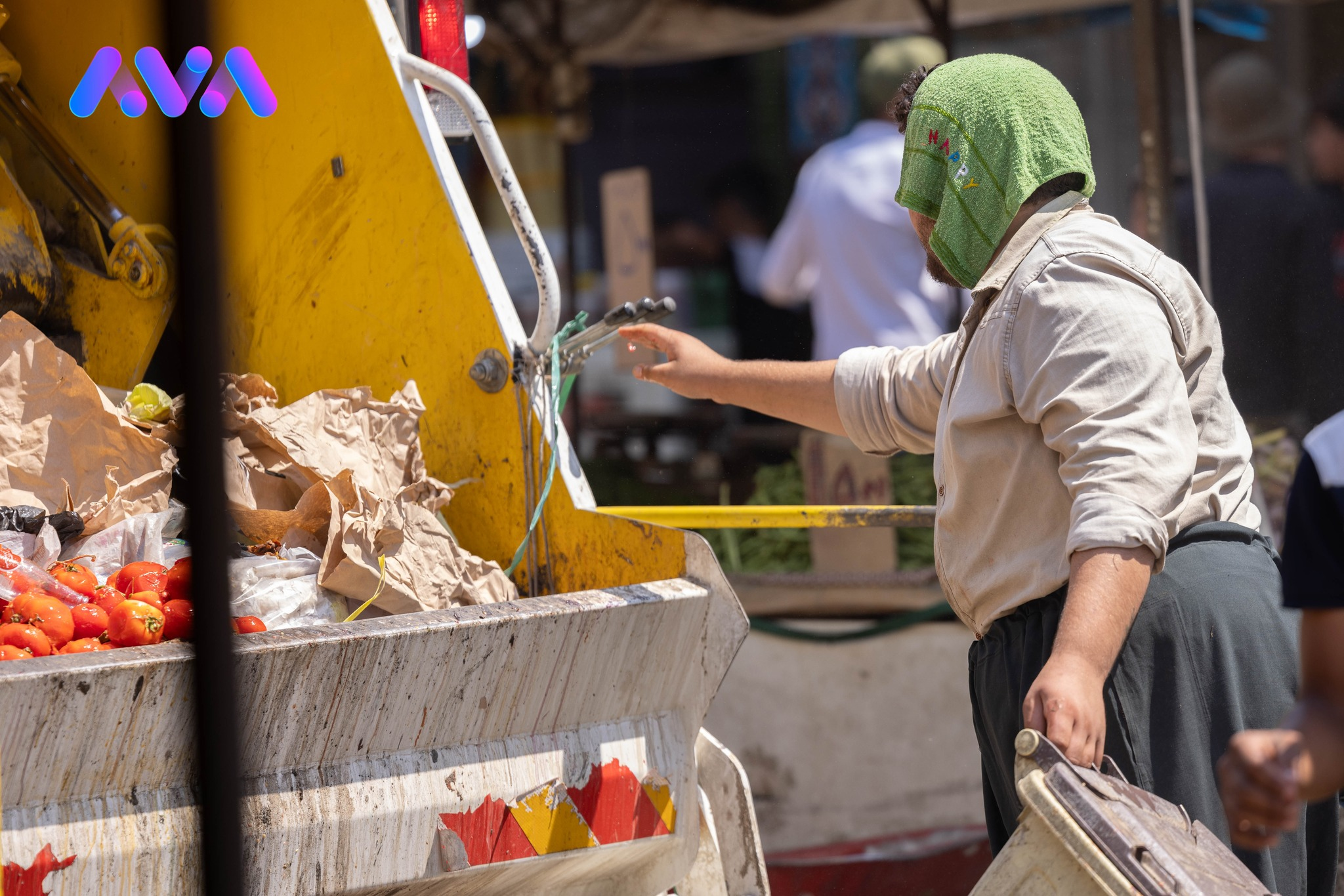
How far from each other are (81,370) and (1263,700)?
83.9 inches

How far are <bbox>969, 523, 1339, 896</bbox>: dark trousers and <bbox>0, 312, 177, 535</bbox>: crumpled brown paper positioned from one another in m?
1.66

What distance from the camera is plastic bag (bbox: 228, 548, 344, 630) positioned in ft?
6.86

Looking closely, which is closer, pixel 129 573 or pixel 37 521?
pixel 129 573

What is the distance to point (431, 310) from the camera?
8.77 feet

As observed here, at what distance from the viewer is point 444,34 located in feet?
9.17

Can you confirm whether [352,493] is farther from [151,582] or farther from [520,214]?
[520,214]

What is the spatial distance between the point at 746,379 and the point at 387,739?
1.05m

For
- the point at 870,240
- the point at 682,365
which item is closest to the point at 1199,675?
the point at 682,365

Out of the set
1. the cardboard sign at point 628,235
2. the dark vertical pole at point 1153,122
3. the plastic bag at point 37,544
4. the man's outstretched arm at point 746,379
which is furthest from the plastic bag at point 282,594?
the dark vertical pole at point 1153,122

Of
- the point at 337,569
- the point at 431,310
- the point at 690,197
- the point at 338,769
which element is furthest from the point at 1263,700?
the point at 690,197

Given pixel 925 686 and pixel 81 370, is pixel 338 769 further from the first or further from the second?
pixel 925 686

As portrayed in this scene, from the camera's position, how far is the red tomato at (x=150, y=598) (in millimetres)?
1990

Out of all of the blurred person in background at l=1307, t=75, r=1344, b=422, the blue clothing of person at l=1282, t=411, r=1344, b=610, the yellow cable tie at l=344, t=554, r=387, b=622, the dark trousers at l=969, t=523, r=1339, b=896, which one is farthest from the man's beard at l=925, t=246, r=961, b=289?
the blurred person in background at l=1307, t=75, r=1344, b=422

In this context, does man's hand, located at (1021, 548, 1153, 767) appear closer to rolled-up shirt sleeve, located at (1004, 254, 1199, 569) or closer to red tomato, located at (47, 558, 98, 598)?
rolled-up shirt sleeve, located at (1004, 254, 1199, 569)
